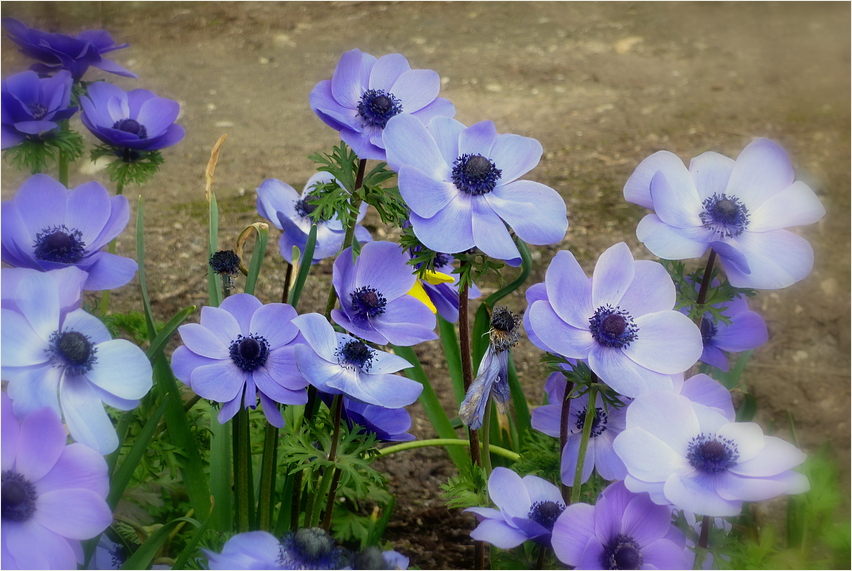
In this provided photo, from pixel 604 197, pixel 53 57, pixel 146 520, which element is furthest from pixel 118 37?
pixel 146 520

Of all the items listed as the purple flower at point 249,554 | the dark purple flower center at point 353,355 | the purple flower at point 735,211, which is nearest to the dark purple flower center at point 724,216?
the purple flower at point 735,211

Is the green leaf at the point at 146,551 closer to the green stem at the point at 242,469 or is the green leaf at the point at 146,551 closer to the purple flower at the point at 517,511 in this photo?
the green stem at the point at 242,469

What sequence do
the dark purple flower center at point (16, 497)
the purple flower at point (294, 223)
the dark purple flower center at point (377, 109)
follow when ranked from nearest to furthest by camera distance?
the dark purple flower center at point (16, 497) → the dark purple flower center at point (377, 109) → the purple flower at point (294, 223)

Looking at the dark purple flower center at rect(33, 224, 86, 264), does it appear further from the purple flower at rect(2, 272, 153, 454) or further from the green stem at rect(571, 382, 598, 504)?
the green stem at rect(571, 382, 598, 504)

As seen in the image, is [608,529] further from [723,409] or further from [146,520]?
[146,520]

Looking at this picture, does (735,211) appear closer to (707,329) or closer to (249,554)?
(707,329)

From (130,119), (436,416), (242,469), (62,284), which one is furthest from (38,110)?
(436,416)

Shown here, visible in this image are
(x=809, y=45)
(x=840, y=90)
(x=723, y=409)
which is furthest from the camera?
(x=809, y=45)
